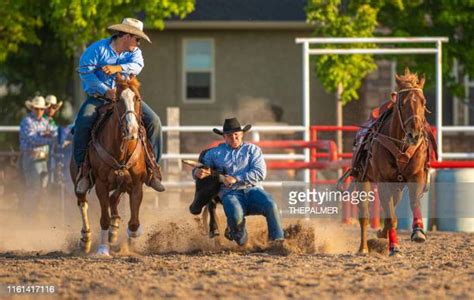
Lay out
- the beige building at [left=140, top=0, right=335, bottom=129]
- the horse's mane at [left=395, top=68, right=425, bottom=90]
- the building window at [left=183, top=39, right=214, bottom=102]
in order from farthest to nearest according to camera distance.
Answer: the building window at [left=183, top=39, right=214, bottom=102]
the beige building at [left=140, top=0, right=335, bottom=129]
the horse's mane at [left=395, top=68, right=425, bottom=90]

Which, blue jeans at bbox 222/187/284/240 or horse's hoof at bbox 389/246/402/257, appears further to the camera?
blue jeans at bbox 222/187/284/240

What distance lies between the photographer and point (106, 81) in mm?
13203

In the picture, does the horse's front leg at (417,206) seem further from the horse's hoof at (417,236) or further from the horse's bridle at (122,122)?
the horse's bridle at (122,122)

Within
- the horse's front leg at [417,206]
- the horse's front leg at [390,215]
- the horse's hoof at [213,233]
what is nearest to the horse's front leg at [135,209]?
the horse's hoof at [213,233]

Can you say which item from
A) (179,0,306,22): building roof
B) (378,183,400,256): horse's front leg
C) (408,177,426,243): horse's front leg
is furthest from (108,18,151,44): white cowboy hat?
(179,0,306,22): building roof

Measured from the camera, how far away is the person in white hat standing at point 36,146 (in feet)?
63.0

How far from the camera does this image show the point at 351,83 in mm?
23562

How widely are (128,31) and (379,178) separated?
9.73 feet

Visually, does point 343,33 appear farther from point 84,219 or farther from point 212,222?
point 84,219

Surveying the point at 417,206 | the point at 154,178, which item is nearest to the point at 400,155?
the point at 417,206

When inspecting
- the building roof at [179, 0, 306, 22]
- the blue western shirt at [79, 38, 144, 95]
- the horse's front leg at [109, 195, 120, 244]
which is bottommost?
the horse's front leg at [109, 195, 120, 244]

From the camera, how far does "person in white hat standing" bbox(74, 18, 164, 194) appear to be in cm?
1305

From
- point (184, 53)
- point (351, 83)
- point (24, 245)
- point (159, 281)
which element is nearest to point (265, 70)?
point (184, 53)

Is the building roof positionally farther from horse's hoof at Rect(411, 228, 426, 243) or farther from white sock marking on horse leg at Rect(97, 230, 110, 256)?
horse's hoof at Rect(411, 228, 426, 243)
